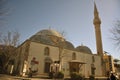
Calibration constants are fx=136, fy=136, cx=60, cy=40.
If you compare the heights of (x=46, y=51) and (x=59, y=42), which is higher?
(x=59, y=42)

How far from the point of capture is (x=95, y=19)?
34.6 meters

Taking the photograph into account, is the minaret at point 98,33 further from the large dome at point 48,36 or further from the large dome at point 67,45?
the large dome at point 48,36

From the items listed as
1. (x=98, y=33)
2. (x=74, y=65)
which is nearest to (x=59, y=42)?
(x=74, y=65)

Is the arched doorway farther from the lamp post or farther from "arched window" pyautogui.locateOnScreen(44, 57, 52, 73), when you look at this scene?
"arched window" pyautogui.locateOnScreen(44, 57, 52, 73)

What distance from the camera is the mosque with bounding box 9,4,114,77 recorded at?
73.7ft

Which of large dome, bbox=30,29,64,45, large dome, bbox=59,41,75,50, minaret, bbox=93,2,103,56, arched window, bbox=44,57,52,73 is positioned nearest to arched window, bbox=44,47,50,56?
arched window, bbox=44,57,52,73

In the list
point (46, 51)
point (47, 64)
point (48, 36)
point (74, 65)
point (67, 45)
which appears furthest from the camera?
point (67, 45)

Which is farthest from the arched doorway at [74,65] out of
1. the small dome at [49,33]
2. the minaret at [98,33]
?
the minaret at [98,33]

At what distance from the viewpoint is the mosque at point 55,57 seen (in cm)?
2245

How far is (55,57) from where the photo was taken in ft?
83.5

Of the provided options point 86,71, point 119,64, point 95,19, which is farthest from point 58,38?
point 119,64

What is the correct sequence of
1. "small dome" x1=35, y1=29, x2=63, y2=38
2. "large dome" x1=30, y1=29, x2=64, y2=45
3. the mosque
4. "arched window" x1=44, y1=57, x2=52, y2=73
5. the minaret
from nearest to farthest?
the mosque → "arched window" x1=44, y1=57, x2=52, y2=73 → "large dome" x1=30, y1=29, x2=64, y2=45 → "small dome" x1=35, y1=29, x2=63, y2=38 → the minaret

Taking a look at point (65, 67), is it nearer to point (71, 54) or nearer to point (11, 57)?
point (71, 54)

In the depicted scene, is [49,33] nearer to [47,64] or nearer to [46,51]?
[46,51]
